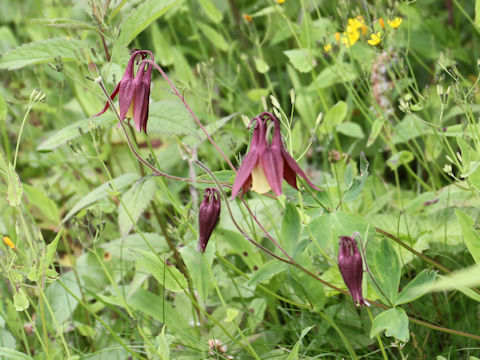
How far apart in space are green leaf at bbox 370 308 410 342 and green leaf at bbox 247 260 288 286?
21 centimetres

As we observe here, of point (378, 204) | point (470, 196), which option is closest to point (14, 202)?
point (378, 204)

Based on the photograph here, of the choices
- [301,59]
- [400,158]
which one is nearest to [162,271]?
[400,158]

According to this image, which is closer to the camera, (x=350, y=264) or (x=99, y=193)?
(x=350, y=264)

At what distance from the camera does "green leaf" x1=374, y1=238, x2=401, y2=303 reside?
38.0 inches

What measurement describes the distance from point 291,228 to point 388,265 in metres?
0.17

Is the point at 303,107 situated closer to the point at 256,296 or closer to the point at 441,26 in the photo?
the point at 441,26

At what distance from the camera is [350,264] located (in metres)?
0.91

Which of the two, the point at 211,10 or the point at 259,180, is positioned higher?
the point at 211,10

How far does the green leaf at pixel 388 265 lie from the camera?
0.97 metres

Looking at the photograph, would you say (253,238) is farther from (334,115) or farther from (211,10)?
(211,10)

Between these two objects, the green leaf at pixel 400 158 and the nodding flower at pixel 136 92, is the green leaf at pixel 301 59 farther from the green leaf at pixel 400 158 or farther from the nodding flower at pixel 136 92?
the nodding flower at pixel 136 92

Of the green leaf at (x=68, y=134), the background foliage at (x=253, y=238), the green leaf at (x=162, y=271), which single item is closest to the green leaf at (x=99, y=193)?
the background foliage at (x=253, y=238)

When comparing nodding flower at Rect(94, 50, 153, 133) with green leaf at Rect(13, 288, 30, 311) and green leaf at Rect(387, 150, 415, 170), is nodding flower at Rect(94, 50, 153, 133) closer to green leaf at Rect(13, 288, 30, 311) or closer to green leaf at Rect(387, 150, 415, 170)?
green leaf at Rect(13, 288, 30, 311)

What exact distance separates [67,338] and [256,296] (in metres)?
0.53
